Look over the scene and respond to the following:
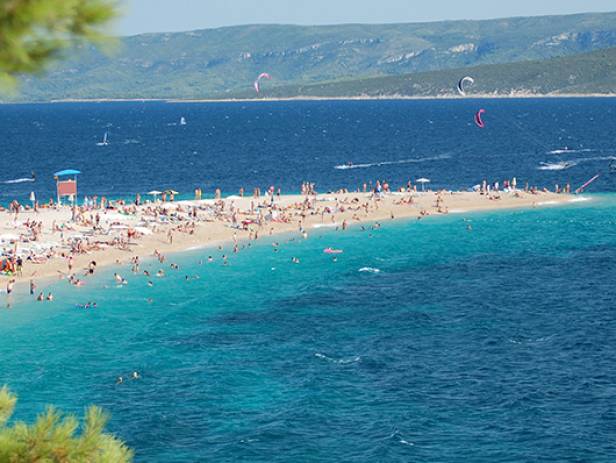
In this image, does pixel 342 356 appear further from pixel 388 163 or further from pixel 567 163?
pixel 388 163

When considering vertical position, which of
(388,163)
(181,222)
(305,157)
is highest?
(181,222)

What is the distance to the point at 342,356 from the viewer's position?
135 ft

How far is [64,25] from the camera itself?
8.07 m

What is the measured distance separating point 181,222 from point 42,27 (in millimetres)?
65589

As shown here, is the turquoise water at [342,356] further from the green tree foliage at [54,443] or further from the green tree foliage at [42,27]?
the green tree foliage at [42,27]

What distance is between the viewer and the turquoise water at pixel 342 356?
3256cm

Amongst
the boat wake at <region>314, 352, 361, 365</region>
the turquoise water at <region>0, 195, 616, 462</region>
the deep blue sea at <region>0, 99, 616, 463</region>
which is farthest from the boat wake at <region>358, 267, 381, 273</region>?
the boat wake at <region>314, 352, 361, 365</region>

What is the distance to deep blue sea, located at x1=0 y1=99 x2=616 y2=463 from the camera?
3271 centimetres

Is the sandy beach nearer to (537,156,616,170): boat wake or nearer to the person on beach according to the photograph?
the person on beach

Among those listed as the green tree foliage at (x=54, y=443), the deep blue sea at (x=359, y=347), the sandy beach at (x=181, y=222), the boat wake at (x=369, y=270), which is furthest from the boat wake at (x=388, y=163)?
the green tree foliage at (x=54, y=443)

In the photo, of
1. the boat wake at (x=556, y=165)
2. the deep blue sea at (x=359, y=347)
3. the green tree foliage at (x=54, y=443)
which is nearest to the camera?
the green tree foliage at (x=54, y=443)

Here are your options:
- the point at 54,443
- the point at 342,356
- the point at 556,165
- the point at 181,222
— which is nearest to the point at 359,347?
the point at 342,356

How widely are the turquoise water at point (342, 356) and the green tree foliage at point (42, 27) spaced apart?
24.1m

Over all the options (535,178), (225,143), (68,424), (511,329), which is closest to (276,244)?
(511,329)
